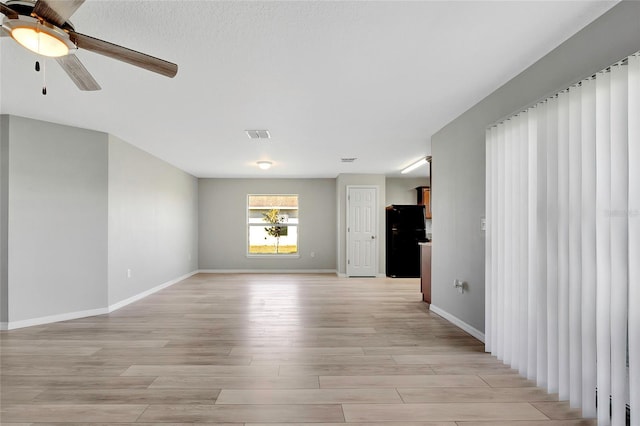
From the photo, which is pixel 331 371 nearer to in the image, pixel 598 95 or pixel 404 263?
pixel 598 95

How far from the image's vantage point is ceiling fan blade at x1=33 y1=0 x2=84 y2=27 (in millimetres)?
1599

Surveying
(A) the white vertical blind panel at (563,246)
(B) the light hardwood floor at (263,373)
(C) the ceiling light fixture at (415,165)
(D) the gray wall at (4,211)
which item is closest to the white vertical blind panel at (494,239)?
(B) the light hardwood floor at (263,373)

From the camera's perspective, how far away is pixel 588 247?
2135 millimetres

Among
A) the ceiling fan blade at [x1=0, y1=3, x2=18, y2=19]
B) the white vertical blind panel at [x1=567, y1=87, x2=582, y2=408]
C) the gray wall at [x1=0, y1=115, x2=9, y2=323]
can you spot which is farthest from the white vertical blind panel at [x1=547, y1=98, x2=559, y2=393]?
the gray wall at [x1=0, y1=115, x2=9, y2=323]

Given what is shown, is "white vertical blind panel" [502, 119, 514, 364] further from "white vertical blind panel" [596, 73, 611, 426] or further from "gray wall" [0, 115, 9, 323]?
"gray wall" [0, 115, 9, 323]

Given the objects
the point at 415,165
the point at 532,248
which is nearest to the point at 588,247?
the point at 532,248

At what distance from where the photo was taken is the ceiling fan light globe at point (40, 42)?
172 cm

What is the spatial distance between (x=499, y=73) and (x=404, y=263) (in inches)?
223

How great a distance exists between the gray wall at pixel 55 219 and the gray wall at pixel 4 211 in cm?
4

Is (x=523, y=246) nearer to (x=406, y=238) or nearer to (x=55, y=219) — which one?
(x=55, y=219)

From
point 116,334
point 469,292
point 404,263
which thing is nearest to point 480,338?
point 469,292

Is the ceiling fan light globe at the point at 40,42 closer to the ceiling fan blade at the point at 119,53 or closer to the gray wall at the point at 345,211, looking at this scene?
the ceiling fan blade at the point at 119,53

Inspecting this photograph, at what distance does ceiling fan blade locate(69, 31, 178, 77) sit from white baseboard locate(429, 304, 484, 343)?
354cm

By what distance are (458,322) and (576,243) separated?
2090 millimetres
